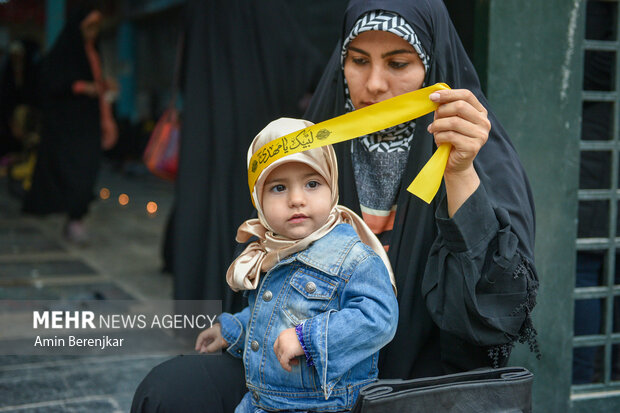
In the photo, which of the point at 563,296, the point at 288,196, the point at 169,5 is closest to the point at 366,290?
the point at 288,196

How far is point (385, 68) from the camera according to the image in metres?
2.17

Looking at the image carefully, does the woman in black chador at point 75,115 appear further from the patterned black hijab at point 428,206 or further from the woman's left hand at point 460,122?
the woman's left hand at point 460,122

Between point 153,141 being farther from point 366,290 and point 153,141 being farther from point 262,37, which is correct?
point 366,290

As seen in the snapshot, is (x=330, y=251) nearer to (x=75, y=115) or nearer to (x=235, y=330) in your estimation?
(x=235, y=330)

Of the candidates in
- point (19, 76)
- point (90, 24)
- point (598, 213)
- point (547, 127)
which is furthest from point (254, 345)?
point (19, 76)

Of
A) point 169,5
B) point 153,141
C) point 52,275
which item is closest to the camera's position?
point 153,141

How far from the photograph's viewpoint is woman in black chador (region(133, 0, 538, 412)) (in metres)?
1.83

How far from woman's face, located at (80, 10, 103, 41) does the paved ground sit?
84.2 inches

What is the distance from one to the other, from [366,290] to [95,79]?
618 cm

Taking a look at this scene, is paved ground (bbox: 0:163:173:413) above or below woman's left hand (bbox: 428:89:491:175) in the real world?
below

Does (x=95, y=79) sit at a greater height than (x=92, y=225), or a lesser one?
greater

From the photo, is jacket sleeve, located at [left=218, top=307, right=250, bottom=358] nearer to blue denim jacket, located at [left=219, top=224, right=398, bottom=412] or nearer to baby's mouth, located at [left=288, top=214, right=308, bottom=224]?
blue denim jacket, located at [left=219, top=224, right=398, bottom=412]

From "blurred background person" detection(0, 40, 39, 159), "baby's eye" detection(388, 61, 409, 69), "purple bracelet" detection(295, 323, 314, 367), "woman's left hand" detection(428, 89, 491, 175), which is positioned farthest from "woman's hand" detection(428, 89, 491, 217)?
"blurred background person" detection(0, 40, 39, 159)

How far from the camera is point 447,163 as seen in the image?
1.81 metres
